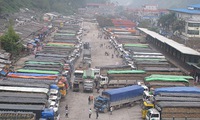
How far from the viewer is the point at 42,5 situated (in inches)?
3725

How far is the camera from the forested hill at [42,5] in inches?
2612

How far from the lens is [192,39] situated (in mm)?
52125

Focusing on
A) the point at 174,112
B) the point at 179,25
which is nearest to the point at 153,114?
the point at 174,112

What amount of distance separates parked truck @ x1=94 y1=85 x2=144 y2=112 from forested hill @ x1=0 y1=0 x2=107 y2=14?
41.0 metres

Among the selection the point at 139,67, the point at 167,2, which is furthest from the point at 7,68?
the point at 167,2

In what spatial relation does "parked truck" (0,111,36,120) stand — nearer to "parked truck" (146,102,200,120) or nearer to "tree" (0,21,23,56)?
"parked truck" (146,102,200,120)

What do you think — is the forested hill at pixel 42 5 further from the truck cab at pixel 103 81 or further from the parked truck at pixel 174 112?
the parked truck at pixel 174 112

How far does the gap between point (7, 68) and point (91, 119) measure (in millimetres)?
10725

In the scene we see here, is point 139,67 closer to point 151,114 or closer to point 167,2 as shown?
A: point 151,114

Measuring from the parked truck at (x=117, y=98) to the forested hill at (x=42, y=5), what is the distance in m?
41.0

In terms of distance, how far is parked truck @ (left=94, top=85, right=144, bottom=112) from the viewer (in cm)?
2270

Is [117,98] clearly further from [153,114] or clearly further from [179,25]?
[179,25]

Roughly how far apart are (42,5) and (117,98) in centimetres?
7554

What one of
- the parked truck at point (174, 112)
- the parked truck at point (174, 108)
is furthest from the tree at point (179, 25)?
the parked truck at point (174, 112)
